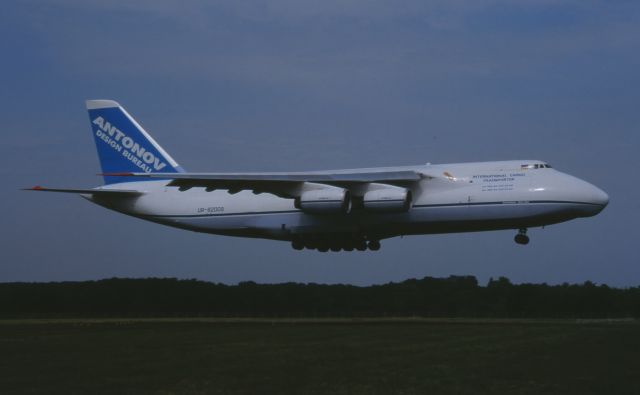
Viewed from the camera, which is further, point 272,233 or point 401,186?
point 272,233

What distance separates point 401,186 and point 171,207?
424 inches

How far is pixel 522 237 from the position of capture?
32562 mm

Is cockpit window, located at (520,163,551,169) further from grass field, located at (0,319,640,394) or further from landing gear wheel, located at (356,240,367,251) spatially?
grass field, located at (0,319,640,394)

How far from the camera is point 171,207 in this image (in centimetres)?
3766

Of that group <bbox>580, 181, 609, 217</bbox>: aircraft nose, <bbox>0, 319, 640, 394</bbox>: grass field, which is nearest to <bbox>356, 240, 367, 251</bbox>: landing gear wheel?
<bbox>580, 181, 609, 217</bbox>: aircraft nose

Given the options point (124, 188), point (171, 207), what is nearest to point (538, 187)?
point (171, 207)

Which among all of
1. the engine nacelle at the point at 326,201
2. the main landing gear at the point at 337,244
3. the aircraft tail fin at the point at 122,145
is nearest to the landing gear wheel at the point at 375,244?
the main landing gear at the point at 337,244

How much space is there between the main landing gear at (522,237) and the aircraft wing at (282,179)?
167 inches

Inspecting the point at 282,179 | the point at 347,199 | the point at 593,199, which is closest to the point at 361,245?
the point at 347,199

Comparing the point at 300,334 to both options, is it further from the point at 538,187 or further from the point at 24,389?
the point at 538,187

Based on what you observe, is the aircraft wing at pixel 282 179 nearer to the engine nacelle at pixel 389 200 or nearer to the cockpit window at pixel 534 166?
the engine nacelle at pixel 389 200

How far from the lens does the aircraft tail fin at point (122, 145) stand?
130 feet

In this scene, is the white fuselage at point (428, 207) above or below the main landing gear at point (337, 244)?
above

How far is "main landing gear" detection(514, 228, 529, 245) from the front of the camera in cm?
3250
